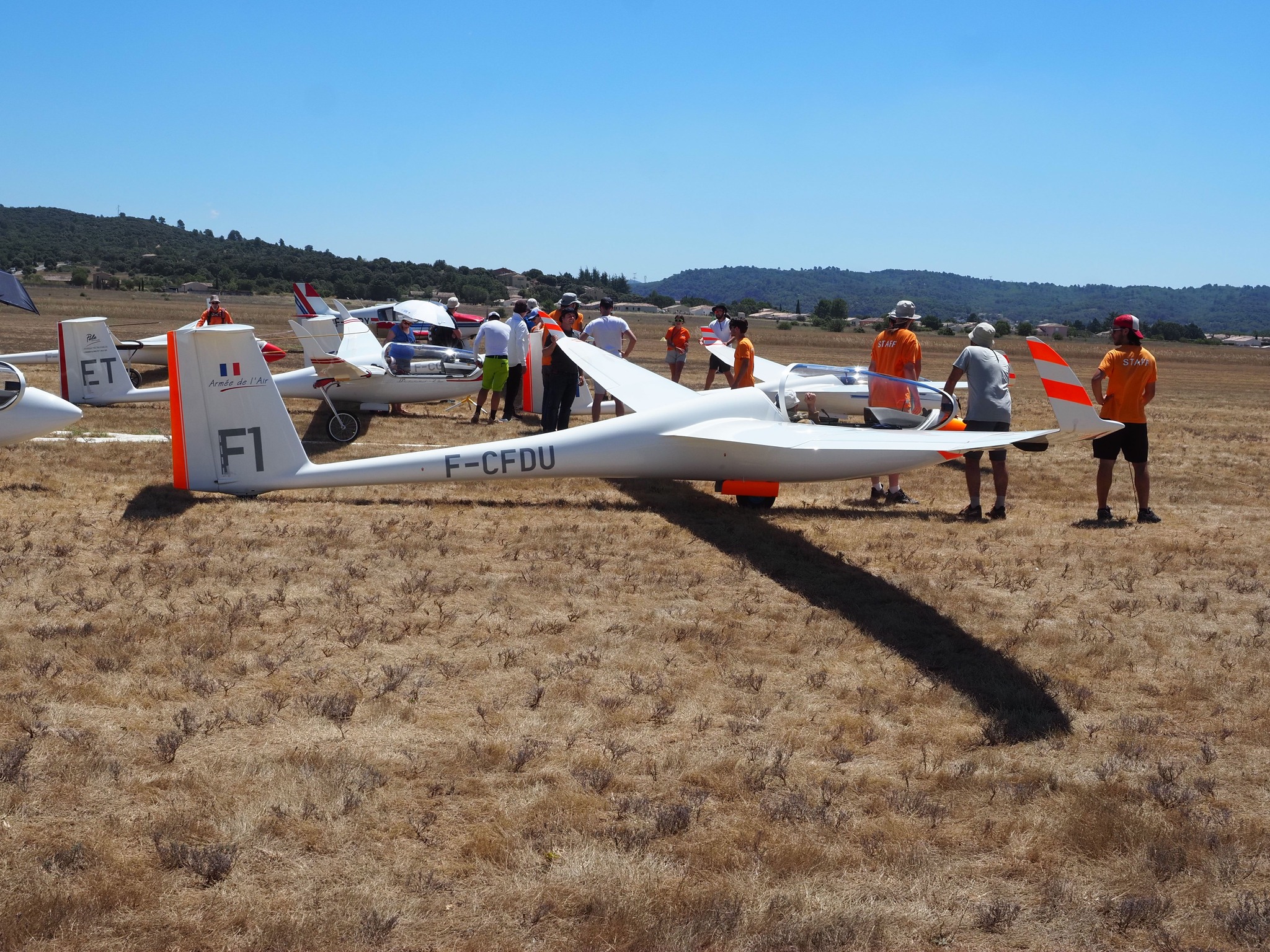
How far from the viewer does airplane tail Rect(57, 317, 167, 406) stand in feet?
49.8

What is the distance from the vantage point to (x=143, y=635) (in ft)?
Result: 18.5

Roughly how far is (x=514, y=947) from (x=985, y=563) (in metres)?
5.84

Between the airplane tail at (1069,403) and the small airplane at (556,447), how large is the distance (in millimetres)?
1202

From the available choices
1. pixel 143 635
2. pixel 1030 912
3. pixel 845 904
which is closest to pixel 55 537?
pixel 143 635

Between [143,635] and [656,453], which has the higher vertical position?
[656,453]

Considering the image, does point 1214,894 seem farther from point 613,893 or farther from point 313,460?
point 313,460

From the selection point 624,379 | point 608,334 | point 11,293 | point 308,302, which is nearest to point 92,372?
point 11,293

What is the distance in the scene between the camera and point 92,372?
15.3 metres

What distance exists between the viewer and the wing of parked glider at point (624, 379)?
38.4 feet

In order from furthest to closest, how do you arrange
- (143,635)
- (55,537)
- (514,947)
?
(55,537), (143,635), (514,947)

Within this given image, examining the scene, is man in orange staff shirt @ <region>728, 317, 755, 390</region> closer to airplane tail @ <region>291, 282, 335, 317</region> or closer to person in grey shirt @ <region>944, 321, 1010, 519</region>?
person in grey shirt @ <region>944, 321, 1010, 519</region>

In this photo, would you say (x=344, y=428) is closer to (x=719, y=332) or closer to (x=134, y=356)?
(x=719, y=332)

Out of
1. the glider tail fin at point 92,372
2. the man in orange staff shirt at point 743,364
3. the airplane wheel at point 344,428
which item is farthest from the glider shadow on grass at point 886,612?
the glider tail fin at point 92,372

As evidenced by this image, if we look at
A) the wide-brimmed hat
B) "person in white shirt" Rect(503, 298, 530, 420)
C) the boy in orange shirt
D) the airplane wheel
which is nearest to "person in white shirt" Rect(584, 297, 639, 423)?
"person in white shirt" Rect(503, 298, 530, 420)
